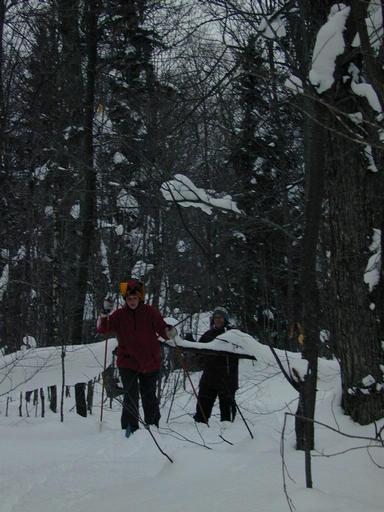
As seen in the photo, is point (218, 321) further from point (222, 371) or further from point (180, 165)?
point (180, 165)

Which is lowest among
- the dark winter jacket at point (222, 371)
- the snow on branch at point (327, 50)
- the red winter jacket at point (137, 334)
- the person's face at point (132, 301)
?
the dark winter jacket at point (222, 371)

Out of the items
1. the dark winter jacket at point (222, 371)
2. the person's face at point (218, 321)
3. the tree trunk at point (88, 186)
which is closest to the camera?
the dark winter jacket at point (222, 371)

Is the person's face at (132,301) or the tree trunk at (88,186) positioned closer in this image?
the person's face at (132,301)

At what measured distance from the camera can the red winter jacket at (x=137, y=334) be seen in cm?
655

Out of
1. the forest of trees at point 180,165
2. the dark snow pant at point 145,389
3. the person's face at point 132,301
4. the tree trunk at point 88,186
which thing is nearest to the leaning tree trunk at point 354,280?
the forest of trees at point 180,165

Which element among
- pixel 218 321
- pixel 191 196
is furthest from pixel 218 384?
pixel 191 196

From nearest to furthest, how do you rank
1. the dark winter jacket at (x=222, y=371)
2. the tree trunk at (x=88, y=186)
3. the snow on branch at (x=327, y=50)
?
the snow on branch at (x=327, y=50), the dark winter jacket at (x=222, y=371), the tree trunk at (x=88, y=186)

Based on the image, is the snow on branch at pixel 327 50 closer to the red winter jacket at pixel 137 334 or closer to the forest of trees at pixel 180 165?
the forest of trees at pixel 180 165

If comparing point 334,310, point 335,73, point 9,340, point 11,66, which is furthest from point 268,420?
point 11,66

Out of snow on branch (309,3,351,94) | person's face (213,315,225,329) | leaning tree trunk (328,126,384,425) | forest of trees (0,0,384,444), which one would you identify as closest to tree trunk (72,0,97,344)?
forest of trees (0,0,384,444)

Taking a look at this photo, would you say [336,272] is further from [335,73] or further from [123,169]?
[123,169]

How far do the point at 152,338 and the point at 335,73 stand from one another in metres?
4.46

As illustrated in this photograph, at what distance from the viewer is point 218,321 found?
746cm

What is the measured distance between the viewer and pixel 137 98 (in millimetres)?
10492
